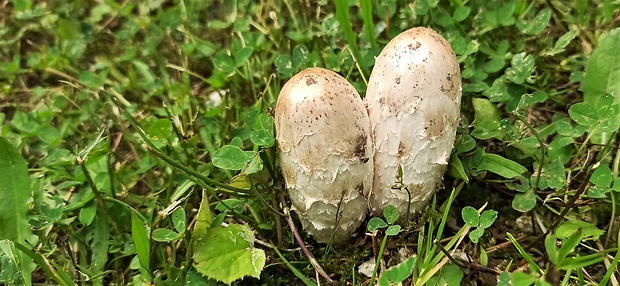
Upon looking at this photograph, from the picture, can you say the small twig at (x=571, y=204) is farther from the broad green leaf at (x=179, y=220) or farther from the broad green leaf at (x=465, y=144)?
the broad green leaf at (x=179, y=220)

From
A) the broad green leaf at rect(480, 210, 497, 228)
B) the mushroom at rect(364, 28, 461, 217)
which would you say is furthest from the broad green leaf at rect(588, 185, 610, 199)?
the mushroom at rect(364, 28, 461, 217)

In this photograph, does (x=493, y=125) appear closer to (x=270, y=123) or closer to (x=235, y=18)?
(x=270, y=123)

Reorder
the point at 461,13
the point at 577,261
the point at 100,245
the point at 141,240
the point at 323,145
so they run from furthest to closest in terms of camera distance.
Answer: the point at 461,13
the point at 100,245
the point at 141,240
the point at 323,145
the point at 577,261

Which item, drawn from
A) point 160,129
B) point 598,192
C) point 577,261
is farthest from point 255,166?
point 598,192

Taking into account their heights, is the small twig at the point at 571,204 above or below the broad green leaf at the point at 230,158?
below

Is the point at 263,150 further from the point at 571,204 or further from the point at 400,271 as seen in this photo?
the point at 571,204

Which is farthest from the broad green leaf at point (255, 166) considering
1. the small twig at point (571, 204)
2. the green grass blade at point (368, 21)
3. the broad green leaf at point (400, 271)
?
the small twig at point (571, 204)

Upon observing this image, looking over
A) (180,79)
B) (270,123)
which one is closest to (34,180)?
(180,79)
